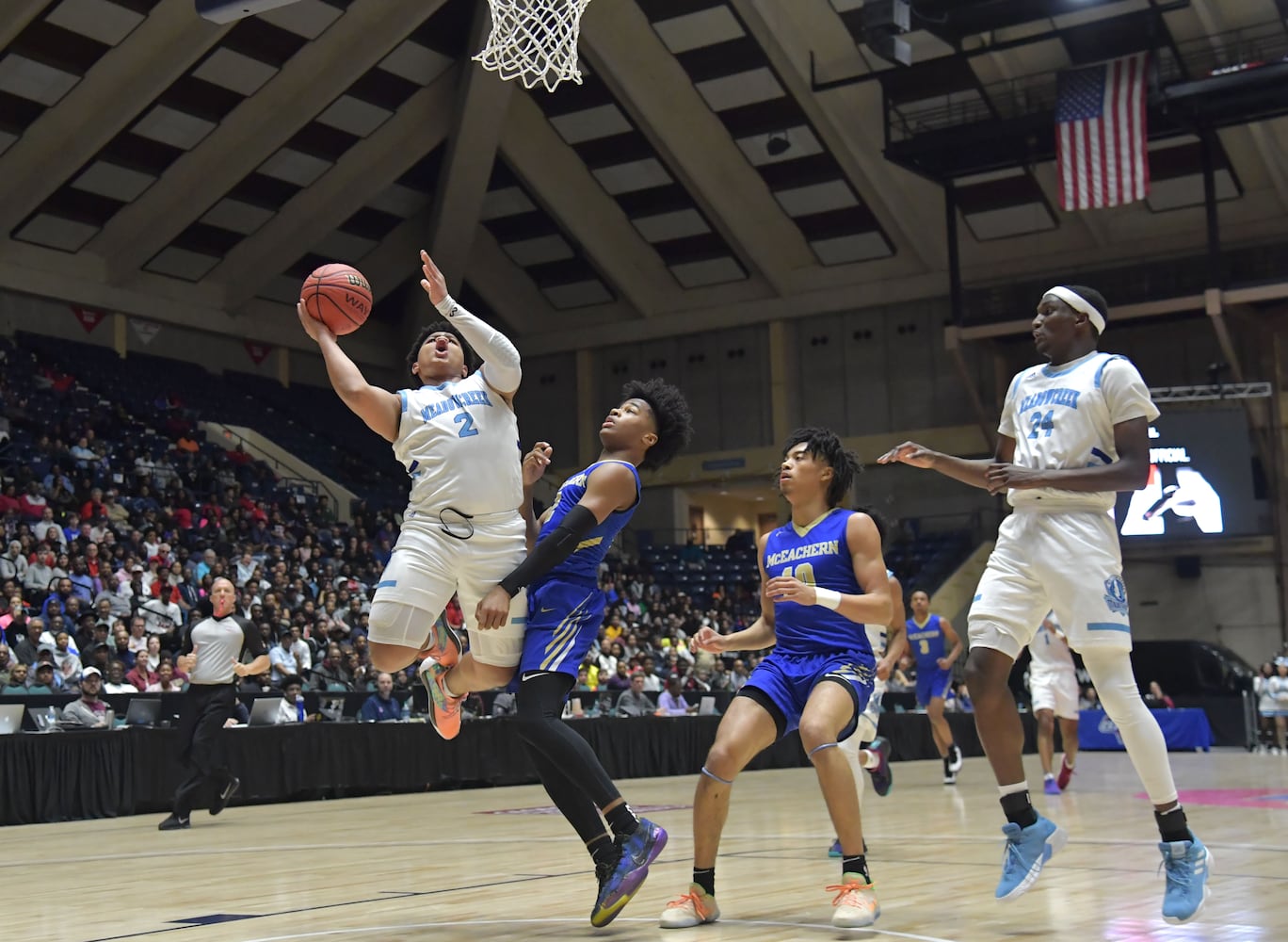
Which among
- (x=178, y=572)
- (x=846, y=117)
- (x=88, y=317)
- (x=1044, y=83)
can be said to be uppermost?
(x=1044, y=83)

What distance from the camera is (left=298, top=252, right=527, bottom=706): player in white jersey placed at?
5.14 m

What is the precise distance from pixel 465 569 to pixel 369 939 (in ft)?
4.28

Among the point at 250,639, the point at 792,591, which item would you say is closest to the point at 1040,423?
the point at 792,591

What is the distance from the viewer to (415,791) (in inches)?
598

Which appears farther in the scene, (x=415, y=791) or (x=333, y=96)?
(x=333, y=96)

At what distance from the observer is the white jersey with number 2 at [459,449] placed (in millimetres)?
5199

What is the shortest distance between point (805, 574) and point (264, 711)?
32.0ft

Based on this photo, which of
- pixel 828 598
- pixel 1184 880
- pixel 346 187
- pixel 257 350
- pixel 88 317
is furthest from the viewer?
pixel 257 350

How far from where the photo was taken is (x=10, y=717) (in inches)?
468

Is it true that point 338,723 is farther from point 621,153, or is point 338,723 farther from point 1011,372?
point 1011,372

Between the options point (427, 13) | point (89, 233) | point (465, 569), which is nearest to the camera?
point (465, 569)

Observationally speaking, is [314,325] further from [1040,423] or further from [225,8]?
[225,8]

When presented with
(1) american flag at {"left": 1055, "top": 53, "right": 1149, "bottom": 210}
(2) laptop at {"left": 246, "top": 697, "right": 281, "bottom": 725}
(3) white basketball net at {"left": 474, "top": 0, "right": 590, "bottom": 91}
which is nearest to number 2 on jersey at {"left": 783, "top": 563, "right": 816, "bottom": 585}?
(3) white basketball net at {"left": 474, "top": 0, "right": 590, "bottom": 91}

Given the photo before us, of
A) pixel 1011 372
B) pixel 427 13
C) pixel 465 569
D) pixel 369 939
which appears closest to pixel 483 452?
pixel 465 569
